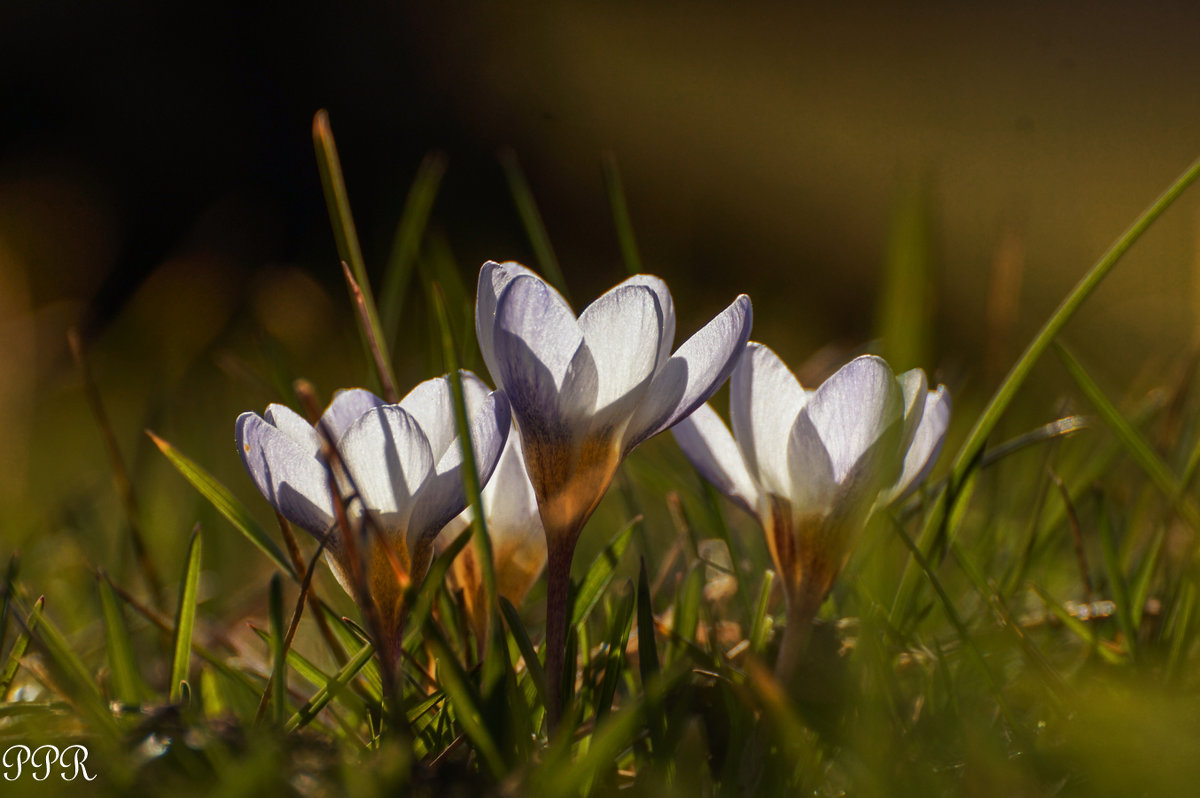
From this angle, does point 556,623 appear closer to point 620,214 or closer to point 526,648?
point 526,648

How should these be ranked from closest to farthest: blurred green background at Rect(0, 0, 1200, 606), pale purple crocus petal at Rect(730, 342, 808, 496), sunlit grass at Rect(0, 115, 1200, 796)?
sunlit grass at Rect(0, 115, 1200, 796) → pale purple crocus petal at Rect(730, 342, 808, 496) → blurred green background at Rect(0, 0, 1200, 606)

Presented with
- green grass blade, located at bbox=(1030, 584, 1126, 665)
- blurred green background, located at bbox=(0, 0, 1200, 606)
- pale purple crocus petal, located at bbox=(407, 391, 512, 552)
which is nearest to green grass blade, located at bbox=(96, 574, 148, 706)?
pale purple crocus petal, located at bbox=(407, 391, 512, 552)

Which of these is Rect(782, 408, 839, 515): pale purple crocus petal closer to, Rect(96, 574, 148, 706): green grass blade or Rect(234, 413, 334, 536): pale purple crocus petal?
Rect(234, 413, 334, 536): pale purple crocus petal

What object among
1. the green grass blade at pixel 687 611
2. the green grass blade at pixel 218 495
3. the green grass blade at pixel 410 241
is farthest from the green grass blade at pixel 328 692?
the green grass blade at pixel 410 241

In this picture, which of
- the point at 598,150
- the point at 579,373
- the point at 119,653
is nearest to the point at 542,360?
the point at 579,373

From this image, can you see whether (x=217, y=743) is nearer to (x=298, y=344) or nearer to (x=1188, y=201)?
A: (x=298, y=344)

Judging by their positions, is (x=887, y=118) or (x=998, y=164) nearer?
(x=998, y=164)

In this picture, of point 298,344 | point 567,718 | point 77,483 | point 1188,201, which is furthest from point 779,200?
point 567,718
